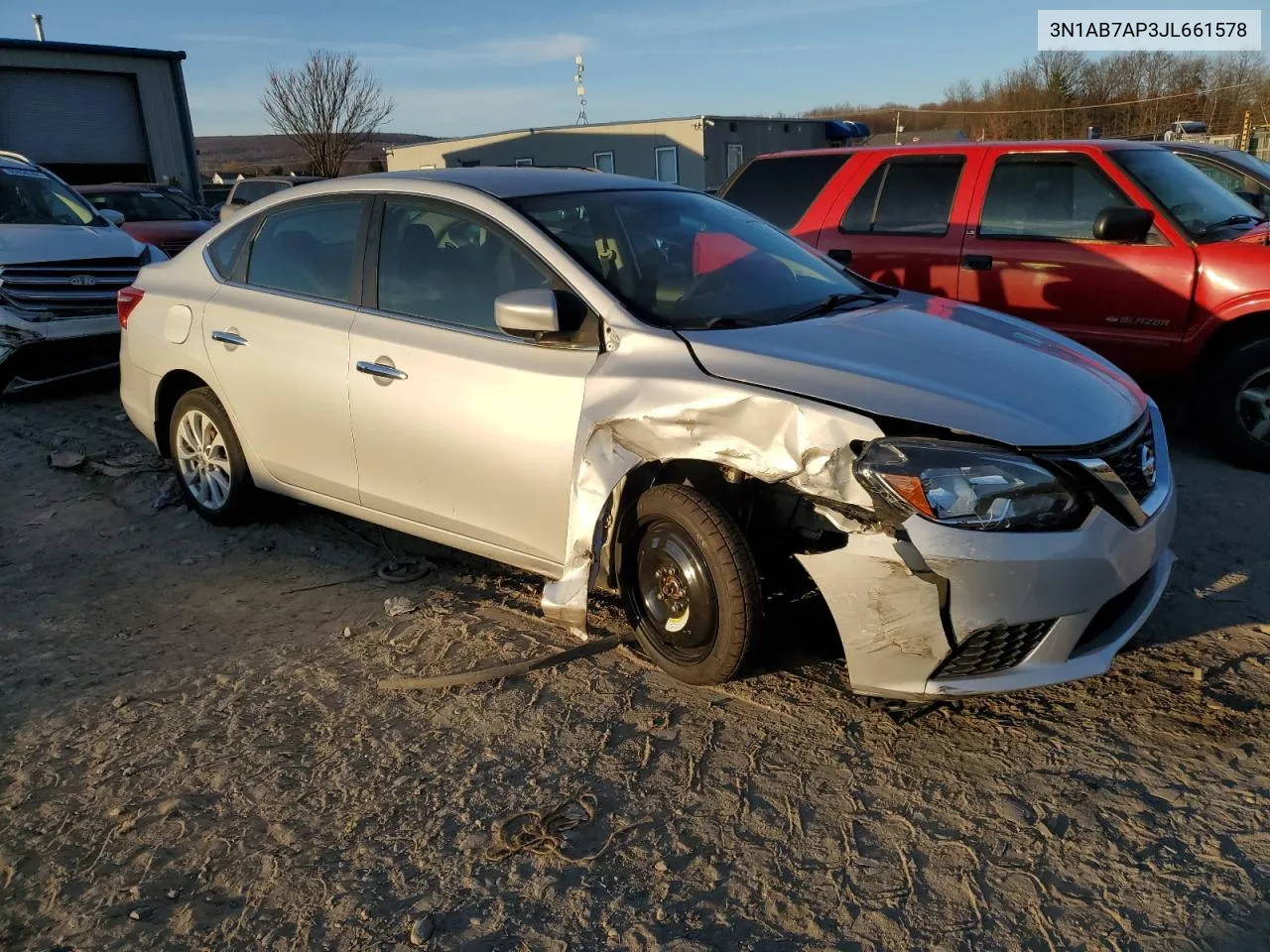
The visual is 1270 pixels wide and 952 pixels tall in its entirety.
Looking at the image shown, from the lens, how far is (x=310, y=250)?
4.57 meters

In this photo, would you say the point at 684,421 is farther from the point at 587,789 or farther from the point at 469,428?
the point at 587,789

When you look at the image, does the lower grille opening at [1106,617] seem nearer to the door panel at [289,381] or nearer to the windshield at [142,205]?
the door panel at [289,381]

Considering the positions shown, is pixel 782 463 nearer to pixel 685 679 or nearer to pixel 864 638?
pixel 864 638

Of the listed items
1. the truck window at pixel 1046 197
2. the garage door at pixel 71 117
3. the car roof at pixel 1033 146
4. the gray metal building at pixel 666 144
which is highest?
the garage door at pixel 71 117

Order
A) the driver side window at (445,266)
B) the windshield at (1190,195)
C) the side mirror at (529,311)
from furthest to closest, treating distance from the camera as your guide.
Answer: the windshield at (1190,195), the driver side window at (445,266), the side mirror at (529,311)

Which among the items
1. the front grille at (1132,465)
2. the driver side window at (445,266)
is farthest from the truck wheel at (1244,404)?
the driver side window at (445,266)

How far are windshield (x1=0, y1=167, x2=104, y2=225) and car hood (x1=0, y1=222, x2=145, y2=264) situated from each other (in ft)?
0.83

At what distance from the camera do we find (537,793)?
2961 millimetres

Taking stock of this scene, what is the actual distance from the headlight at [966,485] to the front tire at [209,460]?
3.32 m

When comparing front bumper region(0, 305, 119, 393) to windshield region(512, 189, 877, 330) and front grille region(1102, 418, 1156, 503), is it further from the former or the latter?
front grille region(1102, 418, 1156, 503)

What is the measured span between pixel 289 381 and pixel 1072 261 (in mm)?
4642

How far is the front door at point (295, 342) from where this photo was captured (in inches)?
168

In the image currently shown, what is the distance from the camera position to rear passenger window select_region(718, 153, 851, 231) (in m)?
7.29

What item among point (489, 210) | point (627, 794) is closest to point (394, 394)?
point (489, 210)
